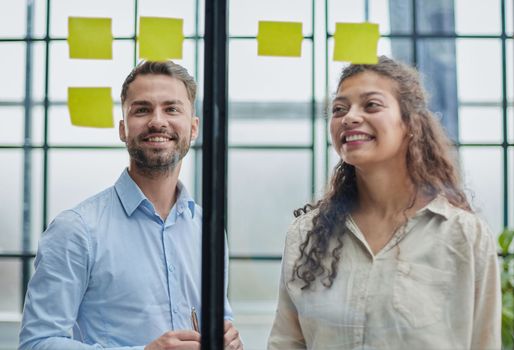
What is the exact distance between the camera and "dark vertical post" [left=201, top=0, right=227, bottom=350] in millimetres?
1686

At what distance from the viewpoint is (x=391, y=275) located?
1600 mm

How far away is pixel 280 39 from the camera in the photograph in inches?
72.0

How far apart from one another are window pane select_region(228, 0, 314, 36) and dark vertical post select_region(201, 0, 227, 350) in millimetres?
330

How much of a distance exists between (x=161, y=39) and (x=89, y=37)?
198mm

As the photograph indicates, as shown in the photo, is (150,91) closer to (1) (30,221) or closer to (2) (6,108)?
(2) (6,108)

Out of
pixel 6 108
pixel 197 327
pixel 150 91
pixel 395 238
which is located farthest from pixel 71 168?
pixel 395 238

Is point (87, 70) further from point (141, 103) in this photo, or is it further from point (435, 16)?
point (435, 16)

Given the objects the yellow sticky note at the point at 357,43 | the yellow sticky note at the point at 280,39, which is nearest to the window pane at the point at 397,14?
the yellow sticky note at the point at 357,43

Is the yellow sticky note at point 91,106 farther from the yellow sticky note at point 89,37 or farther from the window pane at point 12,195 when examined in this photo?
the window pane at point 12,195

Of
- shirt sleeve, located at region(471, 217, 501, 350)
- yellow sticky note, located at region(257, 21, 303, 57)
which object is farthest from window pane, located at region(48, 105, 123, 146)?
shirt sleeve, located at region(471, 217, 501, 350)

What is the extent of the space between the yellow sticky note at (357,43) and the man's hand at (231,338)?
692 millimetres

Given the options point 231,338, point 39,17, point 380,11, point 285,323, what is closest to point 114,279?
point 231,338

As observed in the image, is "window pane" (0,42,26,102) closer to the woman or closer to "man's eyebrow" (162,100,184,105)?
"man's eyebrow" (162,100,184,105)

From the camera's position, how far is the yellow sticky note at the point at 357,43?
175 centimetres
